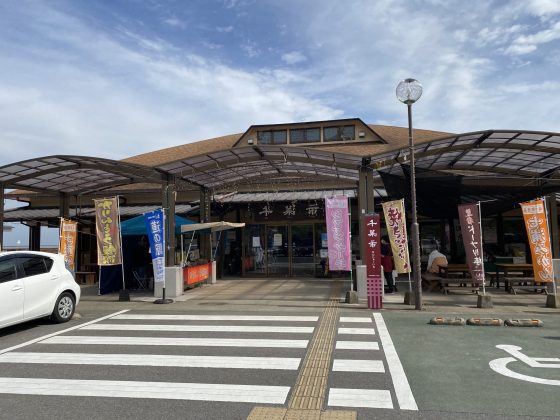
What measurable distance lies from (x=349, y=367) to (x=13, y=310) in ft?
20.5

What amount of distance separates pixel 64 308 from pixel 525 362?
8.78 metres

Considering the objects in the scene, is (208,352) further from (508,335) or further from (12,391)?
(508,335)

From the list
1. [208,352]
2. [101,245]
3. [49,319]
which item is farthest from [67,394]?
[101,245]

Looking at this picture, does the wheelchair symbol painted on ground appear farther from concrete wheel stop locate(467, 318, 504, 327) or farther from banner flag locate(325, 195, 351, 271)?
banner flag locate(325, 195, 351, 271)

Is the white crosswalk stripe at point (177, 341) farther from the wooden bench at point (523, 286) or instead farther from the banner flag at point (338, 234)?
the wooden bench at point (523, 286)

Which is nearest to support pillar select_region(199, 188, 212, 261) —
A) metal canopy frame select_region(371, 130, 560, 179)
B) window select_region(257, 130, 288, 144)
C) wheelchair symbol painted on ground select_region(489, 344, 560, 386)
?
metal canopy frame select_region(371, 130, 560, 179)

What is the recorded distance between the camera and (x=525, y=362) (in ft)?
18.7

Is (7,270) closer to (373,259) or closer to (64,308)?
(64,308)

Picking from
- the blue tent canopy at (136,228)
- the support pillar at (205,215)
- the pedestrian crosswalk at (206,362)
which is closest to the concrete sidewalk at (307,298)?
the support pillar at (205,215)

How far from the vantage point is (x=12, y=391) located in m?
4.90

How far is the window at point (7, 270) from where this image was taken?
758 cm

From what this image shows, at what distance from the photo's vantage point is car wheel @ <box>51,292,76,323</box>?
28.6 feet

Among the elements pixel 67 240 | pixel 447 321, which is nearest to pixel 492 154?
pixel 447 321

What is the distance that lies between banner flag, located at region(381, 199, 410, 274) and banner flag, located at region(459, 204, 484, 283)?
1.55m
